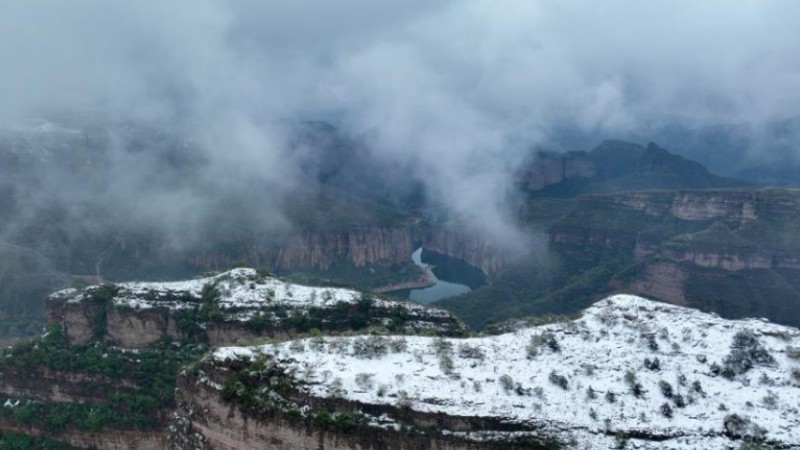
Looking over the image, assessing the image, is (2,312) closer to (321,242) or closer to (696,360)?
(321,242)

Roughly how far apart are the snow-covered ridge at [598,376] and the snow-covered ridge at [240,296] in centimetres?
2074

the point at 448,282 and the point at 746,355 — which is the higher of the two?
the point at 448,282

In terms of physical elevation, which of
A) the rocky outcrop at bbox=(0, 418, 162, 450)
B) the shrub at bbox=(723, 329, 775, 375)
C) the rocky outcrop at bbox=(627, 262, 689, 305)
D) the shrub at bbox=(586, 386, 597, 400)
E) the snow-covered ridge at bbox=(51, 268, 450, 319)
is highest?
the rocky outcrop at bbox=(627, 262, 689, 305)

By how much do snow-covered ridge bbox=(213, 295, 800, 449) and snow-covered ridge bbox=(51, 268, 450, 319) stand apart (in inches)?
816

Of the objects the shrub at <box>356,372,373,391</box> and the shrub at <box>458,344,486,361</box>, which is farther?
the shrub at <box>458,344,486,361</box>

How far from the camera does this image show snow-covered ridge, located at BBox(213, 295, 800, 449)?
128 feet

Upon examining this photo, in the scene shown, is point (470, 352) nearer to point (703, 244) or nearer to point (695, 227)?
point (703, 244)

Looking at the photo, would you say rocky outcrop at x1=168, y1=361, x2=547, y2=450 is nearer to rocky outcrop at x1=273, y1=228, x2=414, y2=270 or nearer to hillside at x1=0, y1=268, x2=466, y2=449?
hillside at x1=0, y1=268, x2=466, y2=449

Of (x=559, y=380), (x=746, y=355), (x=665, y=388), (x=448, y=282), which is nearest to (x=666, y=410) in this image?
(x=665, y=388)

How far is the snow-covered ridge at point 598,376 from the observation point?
38.9 meters

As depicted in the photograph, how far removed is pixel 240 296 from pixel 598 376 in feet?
128

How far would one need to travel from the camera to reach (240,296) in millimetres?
67938

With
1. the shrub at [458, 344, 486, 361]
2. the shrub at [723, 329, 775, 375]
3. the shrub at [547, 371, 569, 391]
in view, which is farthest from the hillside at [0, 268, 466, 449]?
the shrub at [723, 329, 775, 375]

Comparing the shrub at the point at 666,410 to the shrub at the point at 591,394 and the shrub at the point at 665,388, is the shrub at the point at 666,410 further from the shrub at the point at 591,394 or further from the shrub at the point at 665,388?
the shrub at the point at 591,394
